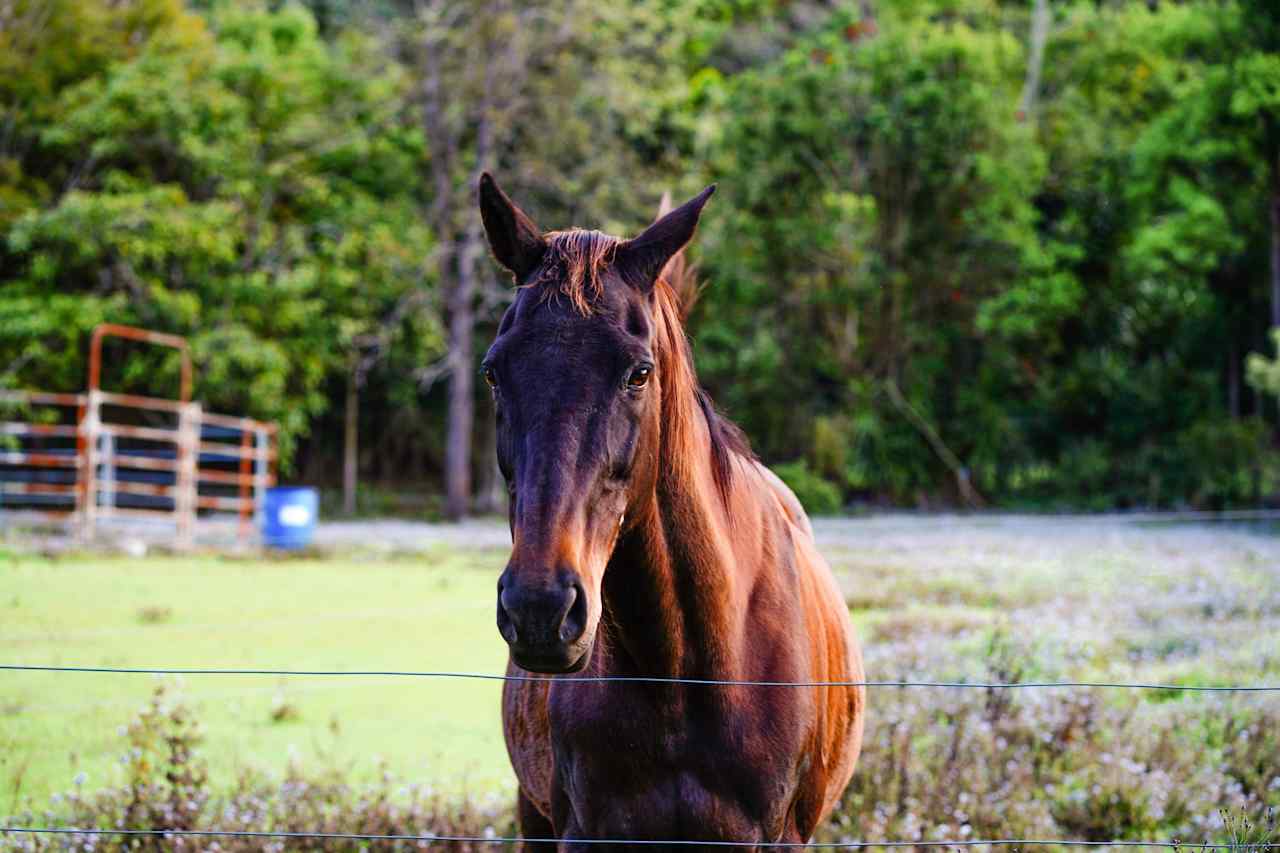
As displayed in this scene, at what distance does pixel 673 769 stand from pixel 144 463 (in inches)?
809

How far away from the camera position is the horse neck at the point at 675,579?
290cm

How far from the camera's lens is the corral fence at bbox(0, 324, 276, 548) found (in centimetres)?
2114

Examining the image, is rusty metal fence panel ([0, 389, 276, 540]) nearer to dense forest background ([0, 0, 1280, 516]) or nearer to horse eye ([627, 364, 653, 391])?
A: dense forest background ([0, 0, 1280, 516])

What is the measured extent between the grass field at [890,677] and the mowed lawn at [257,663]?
0.11 ft

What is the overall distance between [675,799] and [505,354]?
3.68 feet

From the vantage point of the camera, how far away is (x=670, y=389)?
2900mm

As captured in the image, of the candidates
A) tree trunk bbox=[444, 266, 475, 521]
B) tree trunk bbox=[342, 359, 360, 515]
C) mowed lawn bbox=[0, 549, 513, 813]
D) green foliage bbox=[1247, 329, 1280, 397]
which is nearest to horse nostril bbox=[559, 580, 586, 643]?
mowed lawn bbox=[0, 549, 513, 813]

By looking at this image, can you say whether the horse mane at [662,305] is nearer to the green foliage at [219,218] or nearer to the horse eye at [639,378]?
the horse eye at [639,378]

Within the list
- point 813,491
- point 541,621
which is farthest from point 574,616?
point 813,491

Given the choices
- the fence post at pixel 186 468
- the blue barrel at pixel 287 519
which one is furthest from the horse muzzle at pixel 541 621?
the fence post at pixel 186 468

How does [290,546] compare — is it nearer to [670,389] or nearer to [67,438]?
[67,438]

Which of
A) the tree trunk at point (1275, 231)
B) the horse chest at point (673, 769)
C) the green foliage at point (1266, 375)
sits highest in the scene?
the tree trunk at point (1275, 231)

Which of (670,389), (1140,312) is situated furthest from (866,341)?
(670,389)

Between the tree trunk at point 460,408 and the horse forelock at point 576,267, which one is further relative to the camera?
the tree trunk at point 460,408
